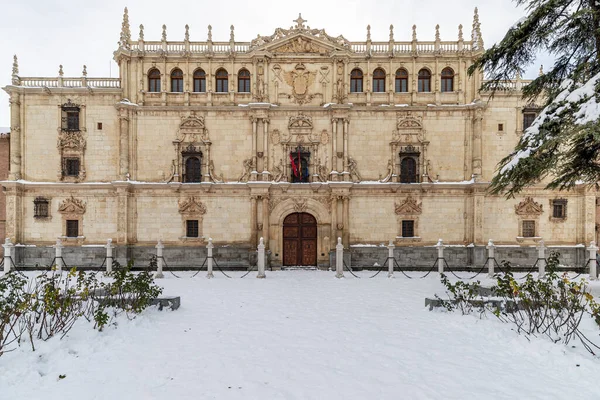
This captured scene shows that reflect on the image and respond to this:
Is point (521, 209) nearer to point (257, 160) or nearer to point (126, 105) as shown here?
point (257, 160)

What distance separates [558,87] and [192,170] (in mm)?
17949

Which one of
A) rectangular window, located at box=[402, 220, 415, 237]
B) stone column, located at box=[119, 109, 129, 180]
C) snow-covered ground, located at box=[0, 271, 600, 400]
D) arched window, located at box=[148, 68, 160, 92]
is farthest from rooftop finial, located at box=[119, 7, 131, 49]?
rectangular window, located at box=[402, 220, 415, 237]

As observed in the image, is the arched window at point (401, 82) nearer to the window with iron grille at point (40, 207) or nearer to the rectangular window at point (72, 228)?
the rectangular window at point (72, 228)

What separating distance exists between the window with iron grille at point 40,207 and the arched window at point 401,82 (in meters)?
23.1

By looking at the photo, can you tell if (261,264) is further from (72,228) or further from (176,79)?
(176,79)

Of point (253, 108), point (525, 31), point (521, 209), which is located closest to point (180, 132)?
point (253, 108)

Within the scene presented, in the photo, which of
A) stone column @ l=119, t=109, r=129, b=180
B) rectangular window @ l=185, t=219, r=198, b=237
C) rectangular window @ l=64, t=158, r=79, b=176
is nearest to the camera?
stone column @ l=119, t=109, r=129, b=180

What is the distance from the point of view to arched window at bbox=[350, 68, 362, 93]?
19031 mm

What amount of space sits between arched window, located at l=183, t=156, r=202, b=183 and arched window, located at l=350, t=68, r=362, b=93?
10.8 m

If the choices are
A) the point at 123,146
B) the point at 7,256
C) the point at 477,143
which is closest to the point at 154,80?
the point at 123,146

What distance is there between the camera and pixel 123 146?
60.0ft

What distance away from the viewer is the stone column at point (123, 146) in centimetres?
1823

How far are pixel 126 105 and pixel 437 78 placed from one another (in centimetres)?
1916

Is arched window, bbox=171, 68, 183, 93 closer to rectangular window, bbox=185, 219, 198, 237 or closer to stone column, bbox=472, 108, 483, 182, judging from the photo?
rectangular window, bbox=185, 219, 198, 237
